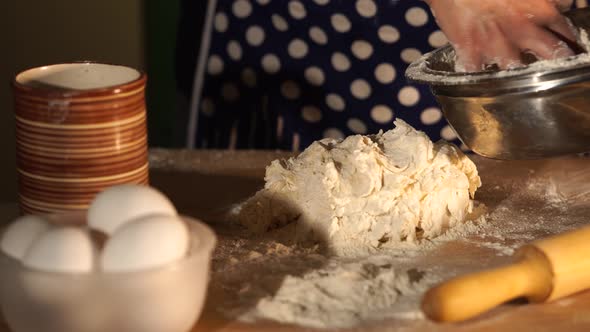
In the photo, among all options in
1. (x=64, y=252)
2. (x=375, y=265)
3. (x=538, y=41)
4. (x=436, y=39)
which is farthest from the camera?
(x=436, y=39)

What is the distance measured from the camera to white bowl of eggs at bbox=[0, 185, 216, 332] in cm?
77

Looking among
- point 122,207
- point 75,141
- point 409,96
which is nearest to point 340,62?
point 409,96

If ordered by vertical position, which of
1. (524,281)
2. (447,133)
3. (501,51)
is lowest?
(447,133)

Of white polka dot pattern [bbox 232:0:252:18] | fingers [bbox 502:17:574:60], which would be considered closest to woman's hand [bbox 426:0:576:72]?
fingers [bbox 502:17:574:60]

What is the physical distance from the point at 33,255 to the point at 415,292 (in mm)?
386

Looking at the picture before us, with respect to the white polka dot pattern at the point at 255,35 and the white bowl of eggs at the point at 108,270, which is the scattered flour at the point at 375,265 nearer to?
the white bowl of eggs at the point at 108,270

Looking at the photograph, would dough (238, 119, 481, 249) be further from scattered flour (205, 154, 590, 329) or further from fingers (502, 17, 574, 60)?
fingers (502, 17, 574, 60)

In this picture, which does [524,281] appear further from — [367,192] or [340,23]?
[340,23]

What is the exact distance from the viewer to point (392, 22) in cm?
160

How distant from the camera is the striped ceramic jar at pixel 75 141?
37.7 inches

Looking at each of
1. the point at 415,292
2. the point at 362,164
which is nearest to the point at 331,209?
the point at 362,164

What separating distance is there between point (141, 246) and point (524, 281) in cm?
37

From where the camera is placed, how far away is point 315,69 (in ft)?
5.43

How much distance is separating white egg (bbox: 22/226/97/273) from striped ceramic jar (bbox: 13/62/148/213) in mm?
205
